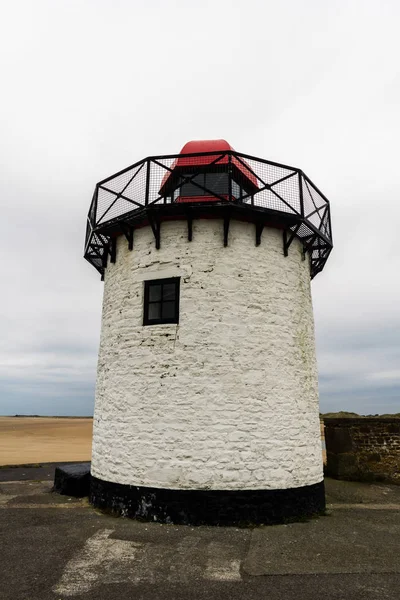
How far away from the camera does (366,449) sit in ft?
38.3

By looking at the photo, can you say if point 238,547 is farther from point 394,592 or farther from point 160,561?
point 394,592

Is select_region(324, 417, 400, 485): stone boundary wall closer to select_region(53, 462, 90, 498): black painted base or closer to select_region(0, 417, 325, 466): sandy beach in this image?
select_region(53, 462, 90, 498): black painted base

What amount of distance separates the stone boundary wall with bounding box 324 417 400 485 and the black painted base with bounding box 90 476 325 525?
4.59m

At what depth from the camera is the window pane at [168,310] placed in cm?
828

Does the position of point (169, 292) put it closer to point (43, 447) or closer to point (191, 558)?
point (191, 558)

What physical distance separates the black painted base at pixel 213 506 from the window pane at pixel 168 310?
3.26 meters

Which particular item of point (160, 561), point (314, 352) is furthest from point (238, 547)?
point (314, 352)

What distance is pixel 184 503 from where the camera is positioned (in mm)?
7102

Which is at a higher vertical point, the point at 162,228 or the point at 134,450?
the point at 162,228

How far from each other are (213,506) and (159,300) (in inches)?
157

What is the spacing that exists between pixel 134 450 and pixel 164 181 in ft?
18.7

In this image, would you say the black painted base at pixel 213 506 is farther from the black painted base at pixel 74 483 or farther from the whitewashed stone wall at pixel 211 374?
the black painted base at pixel 74 483

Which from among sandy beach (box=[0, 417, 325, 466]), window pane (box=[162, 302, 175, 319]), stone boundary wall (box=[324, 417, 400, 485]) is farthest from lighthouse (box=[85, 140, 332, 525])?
sandy beach (box=[0, 417, 325, 466])

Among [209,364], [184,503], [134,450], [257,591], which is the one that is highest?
[209,364]
